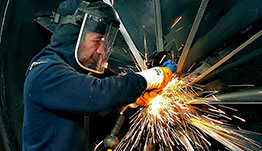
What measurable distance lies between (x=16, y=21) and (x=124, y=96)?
1.20 m

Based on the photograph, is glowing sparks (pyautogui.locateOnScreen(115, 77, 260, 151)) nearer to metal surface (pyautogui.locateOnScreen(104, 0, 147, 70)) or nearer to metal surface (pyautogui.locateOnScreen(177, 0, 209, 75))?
metal surface (pyautogui.locateOnScreen(177, 0, 209, 75))

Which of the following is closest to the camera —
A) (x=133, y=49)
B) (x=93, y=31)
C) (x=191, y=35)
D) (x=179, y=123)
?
(x=93, y=31)

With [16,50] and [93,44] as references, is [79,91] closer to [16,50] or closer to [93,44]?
[93,44]

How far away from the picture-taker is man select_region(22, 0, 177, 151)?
45.8 inches

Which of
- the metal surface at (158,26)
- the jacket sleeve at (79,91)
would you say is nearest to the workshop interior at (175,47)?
the metal surface at (158,26)

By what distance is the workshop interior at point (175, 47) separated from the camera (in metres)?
1.51

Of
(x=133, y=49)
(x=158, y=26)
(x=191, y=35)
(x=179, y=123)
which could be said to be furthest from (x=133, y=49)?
(x=179, y=123)

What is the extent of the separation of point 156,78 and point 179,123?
2.10ft

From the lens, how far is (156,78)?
145 cm

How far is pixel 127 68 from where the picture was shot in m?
A: 2.19

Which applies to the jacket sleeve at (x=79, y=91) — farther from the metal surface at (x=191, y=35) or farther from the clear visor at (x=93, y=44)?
the metal surface at (x=191, y=35)

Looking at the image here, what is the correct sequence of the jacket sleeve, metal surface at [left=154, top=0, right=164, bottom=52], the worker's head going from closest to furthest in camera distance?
1. the jacket sleeve
2. the worker's head
3. metal surface at [left=154, top=0, right=164, bottom=52]

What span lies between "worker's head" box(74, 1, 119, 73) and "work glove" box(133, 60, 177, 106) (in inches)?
14.7

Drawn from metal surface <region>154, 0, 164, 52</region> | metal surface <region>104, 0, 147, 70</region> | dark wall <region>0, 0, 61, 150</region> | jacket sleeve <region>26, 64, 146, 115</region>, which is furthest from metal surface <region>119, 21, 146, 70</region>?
jacket sleeve <region>26, 64, 146, 115</region>
